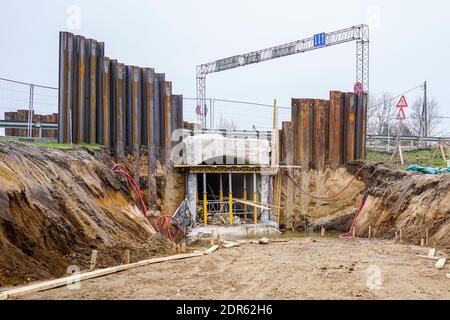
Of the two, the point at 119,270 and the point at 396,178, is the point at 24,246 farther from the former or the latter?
the point at 396,178

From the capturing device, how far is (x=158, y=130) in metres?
22.1

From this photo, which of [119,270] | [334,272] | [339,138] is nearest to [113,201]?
[119,270]

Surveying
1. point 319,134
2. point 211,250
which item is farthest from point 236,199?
point 211,250

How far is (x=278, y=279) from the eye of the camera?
9172 millimetres

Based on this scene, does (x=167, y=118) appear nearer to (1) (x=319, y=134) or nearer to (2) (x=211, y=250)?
(1) (x=319, y=134)

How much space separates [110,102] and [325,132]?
10.1 meters

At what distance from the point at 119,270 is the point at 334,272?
156 inches

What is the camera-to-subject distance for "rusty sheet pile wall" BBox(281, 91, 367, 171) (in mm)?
24188

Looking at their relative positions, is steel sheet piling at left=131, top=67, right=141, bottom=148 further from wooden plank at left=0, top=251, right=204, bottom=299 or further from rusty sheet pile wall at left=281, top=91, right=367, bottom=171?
wooden plank at left=0, top=251, right=204, bottom=299

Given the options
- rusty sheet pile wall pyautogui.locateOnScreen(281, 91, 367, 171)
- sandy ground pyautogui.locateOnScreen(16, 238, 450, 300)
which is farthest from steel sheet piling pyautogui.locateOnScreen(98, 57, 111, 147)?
sandy ground pyautogui.locateOnScreen(16, 238, 450, 300)

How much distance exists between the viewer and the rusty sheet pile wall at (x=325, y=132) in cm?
2419

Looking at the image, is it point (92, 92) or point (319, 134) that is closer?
point (92, 92)

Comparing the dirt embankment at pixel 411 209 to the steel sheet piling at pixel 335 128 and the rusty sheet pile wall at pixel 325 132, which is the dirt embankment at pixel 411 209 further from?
the rusty sheet pile wall at pixel 325 132

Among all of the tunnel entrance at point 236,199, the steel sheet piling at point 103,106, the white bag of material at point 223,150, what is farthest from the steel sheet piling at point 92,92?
the tunnel entrance at point 236,199
